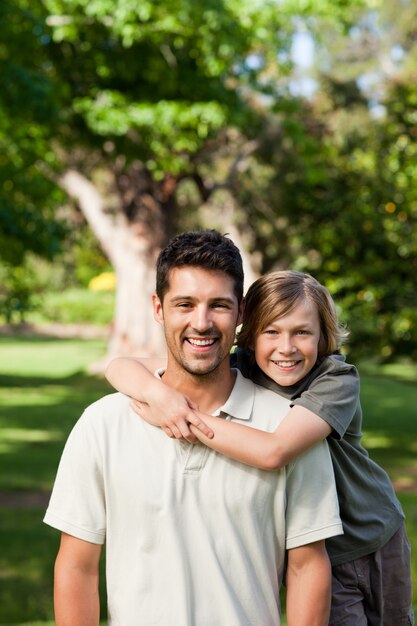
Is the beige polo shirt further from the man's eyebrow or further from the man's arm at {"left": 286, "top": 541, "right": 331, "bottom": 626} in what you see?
the man's eyebrow

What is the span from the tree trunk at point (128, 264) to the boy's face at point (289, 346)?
24.0 meters

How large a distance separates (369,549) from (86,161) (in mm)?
26706

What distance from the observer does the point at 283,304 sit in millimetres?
3205

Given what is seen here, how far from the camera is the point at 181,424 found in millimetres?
2752

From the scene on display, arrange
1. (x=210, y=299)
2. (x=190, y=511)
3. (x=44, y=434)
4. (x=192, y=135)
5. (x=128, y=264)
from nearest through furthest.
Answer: (x=190, y=511) < (x=210, y=299) < (x=192, y=135) < (x=44, y=434) < (x=128, y=264)

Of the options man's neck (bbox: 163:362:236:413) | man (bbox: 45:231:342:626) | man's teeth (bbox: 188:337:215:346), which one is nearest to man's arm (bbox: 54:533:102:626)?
man (bbox: 45:231:342:626)

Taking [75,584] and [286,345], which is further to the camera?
[286,345]

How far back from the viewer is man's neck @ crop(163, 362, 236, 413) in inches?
114

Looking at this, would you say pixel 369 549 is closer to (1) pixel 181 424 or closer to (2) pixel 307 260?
(1) pixel 181 424

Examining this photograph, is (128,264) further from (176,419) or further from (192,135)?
(176,419)

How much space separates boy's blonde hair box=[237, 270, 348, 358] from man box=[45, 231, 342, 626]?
34 centimetres

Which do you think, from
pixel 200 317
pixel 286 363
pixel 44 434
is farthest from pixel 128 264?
pixel 200 317

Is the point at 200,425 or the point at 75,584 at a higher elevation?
the point at 200,425

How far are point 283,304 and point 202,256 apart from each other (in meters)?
→ 0.47
